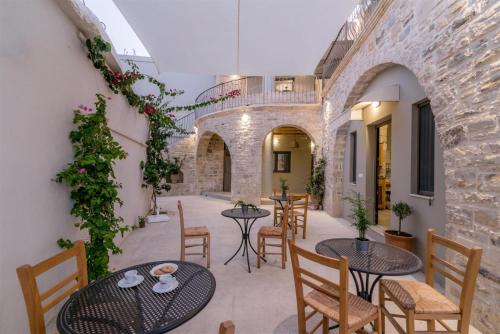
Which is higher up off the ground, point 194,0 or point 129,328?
point 194,0

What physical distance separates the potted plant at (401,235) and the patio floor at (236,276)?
43 cm

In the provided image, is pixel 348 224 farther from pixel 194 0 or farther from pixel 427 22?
pixel 194 0

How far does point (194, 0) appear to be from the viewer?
3.00 meters

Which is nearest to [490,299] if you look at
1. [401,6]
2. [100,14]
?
[401,6]

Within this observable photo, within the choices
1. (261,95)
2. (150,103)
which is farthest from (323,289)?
(261,95)

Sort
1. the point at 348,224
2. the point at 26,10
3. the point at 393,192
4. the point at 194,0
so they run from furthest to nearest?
the point at 348,224, the point at 393,192, the point at 194,0, the point at 26,10

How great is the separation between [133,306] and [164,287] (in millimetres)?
186

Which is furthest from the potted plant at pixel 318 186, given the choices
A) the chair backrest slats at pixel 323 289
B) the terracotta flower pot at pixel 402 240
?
the chair backrest slats at pixel 323 289

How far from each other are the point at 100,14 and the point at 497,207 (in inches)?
187

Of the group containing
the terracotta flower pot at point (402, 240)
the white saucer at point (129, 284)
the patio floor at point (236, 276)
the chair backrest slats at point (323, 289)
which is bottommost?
the patio floor at point (236, 276)

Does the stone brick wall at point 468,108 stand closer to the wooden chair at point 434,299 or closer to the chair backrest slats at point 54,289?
the wooden chair at point 434,299

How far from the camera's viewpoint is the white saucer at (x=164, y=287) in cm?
140

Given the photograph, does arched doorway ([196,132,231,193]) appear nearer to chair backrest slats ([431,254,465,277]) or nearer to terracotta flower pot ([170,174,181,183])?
terracotta flower pot ([170,174,181,183])

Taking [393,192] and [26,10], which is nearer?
[26,10]
